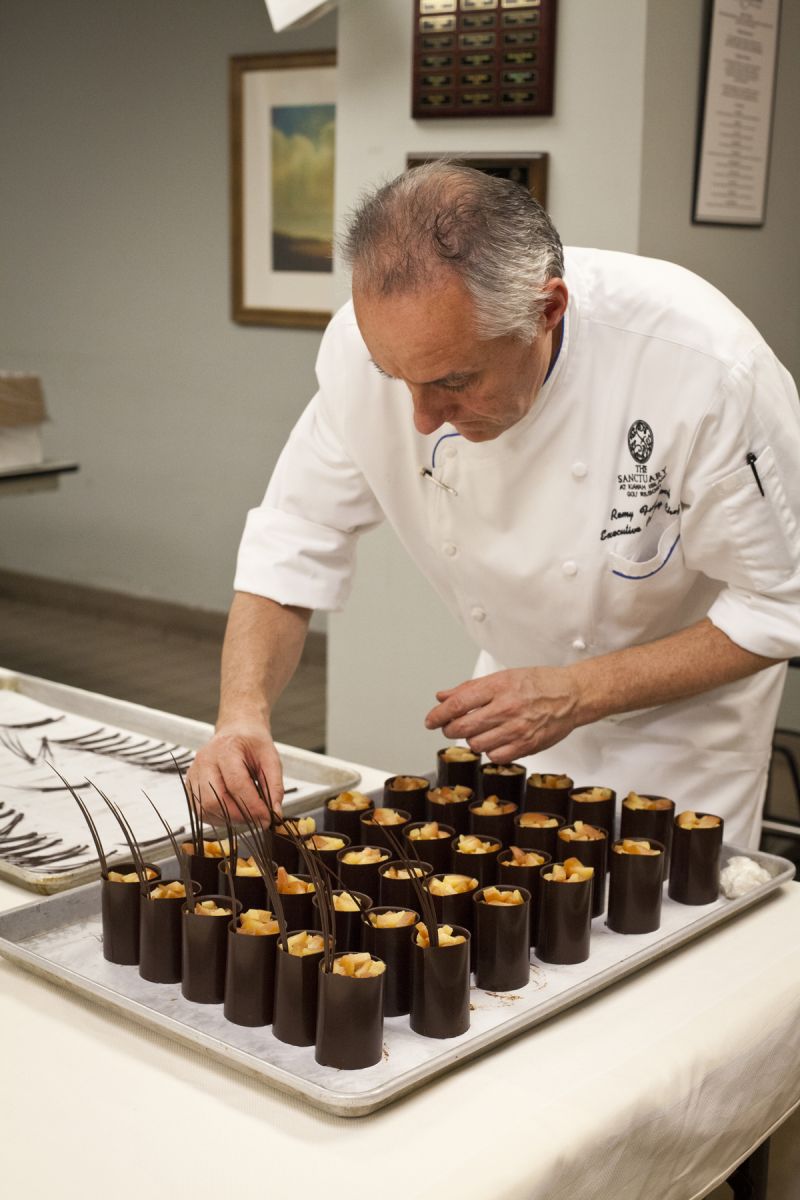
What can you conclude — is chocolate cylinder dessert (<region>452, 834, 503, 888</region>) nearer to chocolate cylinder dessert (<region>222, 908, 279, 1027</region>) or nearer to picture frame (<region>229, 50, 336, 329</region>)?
chocolate cylinder dessert (<region>222, 908, 279, 1027</region>)

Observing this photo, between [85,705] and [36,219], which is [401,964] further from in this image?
[36,219]

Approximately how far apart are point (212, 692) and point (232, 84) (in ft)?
7.93

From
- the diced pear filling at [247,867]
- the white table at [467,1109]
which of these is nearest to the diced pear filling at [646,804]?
the white table at [467,1109]

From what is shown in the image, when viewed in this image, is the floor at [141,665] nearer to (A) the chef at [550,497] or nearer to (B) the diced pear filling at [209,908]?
(A) the chef at [550,497]

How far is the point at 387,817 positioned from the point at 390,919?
A: 0.94 ft

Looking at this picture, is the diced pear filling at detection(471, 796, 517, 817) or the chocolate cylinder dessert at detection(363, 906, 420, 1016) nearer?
the chocolate cylinder dessert at detection(363, 906, 420, 1016)

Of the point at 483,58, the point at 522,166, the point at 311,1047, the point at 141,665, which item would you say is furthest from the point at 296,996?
the point at 141,665

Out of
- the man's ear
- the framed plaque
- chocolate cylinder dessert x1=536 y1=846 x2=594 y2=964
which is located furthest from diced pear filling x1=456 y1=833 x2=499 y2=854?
the framed plaque

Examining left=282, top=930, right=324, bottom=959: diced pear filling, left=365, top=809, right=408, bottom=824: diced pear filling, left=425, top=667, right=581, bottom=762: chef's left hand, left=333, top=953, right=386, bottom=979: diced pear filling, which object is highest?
left=425, top=667, right=581, bottom=762: chef's left hand

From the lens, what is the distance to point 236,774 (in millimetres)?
1485

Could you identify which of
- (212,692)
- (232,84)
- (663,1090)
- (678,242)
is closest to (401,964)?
(663,1090)

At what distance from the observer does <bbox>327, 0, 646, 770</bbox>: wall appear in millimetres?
2797

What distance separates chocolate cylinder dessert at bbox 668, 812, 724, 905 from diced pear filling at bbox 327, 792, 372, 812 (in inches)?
13.5

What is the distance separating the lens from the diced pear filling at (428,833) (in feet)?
4.66
